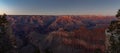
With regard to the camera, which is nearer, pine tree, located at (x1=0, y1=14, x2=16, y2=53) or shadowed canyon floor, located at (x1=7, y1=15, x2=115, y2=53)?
pine tree, located at (x1=0, y1=14, x2=16, y2=53)

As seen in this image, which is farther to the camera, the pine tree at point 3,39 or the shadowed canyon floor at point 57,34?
the shadowed canyon floor at point 57,34

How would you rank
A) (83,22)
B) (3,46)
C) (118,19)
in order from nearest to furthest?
(118,19), (3,46), (83,22)

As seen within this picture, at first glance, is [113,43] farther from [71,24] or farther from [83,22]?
[71,24]

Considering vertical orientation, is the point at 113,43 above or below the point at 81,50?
above

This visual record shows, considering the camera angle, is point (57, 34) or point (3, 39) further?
point (57, 34)

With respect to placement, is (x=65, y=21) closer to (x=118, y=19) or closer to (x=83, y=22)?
(x=83, y=22)

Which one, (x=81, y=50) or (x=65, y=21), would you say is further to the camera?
(x=65, y=21)

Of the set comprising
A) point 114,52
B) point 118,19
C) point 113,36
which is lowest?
point 114,52

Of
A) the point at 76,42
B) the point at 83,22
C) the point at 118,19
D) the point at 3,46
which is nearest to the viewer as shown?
the point at 118,19

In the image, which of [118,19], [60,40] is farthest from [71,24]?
[118,19]
